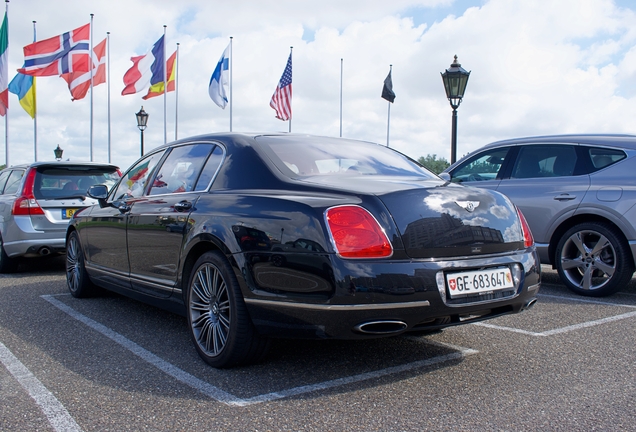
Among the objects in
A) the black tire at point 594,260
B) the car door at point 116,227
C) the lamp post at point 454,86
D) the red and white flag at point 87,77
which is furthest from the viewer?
the red and white flag at point 87,77

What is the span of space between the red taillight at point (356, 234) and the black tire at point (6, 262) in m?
6.40

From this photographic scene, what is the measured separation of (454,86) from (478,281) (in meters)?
9.87

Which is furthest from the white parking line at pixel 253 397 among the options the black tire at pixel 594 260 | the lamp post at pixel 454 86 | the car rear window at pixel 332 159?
the lamp post at pixel 454 86

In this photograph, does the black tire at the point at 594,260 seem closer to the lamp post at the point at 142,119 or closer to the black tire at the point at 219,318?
the black tire at the point at 219,318

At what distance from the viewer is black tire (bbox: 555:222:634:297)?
607 centimetres

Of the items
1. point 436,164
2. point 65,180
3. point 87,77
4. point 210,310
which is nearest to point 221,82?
point 87,77

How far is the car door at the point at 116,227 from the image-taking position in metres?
5.12

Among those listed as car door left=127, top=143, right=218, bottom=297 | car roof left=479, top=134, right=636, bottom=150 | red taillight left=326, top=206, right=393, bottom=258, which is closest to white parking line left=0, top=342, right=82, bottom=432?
car door left=127, top=143, right=218, bottom=297

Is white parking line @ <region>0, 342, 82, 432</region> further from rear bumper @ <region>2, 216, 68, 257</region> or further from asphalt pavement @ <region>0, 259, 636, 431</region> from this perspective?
rear bumper @ <region>2, 216, 68, 257</region>

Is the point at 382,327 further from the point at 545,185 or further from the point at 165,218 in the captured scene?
the point at 545,185

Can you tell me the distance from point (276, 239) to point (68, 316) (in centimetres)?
281

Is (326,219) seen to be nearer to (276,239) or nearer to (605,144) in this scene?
(276,239)

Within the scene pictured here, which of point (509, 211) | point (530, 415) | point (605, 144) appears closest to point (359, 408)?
point (530, 415)

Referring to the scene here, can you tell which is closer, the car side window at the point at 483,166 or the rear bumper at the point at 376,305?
the rear bumper at the point at 376,305
